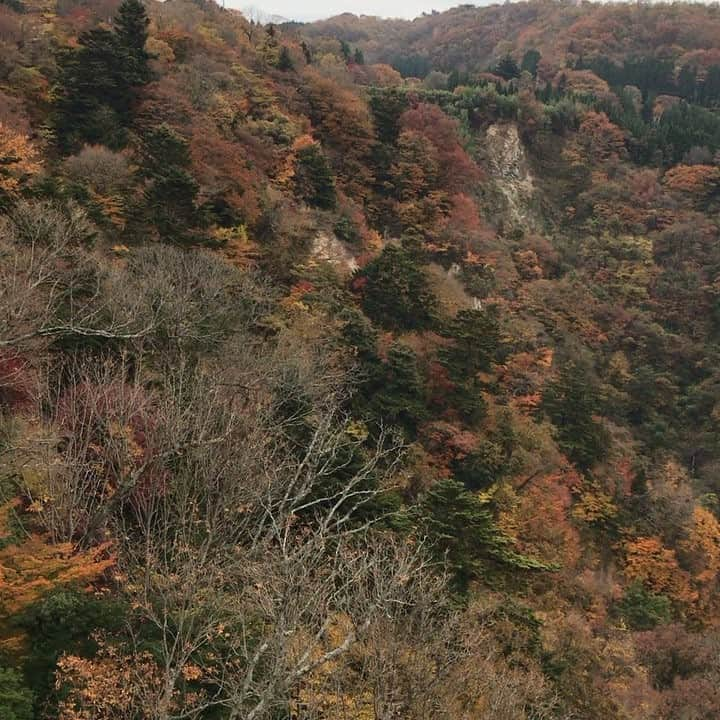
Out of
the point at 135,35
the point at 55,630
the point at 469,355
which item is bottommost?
the point at 55,630

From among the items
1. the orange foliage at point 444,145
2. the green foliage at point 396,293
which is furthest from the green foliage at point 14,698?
the orange foliage at point 444,145

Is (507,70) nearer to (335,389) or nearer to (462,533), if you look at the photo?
(335,389)

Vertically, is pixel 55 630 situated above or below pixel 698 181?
below

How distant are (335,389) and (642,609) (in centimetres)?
1292

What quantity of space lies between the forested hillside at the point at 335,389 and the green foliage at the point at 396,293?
4.9 inches

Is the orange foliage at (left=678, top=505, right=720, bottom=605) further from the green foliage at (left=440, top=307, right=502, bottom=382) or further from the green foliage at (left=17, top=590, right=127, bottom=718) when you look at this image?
the green foliage at (left=17, top=590, right=127, bottom=718)

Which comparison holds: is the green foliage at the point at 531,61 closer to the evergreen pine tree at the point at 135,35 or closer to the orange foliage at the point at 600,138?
the orange foliage at the point at 600,138

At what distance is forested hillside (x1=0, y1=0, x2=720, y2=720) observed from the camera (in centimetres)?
950

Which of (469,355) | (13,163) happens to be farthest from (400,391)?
(13,163)

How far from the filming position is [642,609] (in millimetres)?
21656

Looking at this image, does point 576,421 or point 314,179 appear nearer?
point 576,421

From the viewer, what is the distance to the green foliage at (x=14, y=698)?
7.26 metres

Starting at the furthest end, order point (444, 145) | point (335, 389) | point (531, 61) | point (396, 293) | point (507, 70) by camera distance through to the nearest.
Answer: point (531, 61) → point (507, 70) → point (444, 145) → point (396, 293) → point (335, 389)

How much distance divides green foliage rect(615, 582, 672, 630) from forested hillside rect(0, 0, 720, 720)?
133 mm
